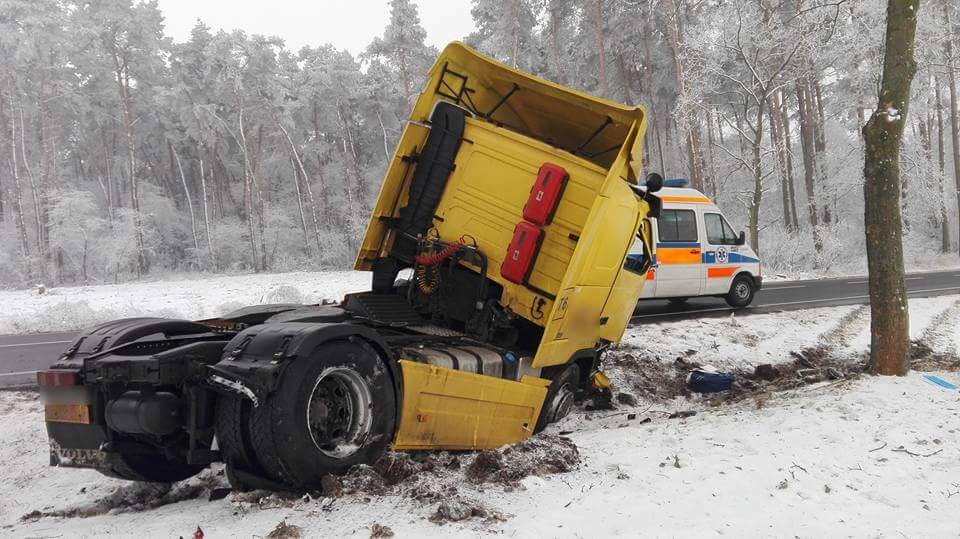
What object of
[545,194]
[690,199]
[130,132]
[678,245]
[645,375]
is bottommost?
[645,375]

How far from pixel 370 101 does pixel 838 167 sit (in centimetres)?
2735

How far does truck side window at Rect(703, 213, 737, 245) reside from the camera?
1244 centimetres

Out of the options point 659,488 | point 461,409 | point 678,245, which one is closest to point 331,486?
point 461,409

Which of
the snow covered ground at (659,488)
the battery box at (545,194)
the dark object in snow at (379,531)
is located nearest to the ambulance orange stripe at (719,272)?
the snow covered ground at (659,488)

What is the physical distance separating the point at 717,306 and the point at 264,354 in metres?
12.5

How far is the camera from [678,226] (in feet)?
39.3

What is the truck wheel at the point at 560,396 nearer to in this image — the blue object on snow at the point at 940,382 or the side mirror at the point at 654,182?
the side mirror at the point at 654,182

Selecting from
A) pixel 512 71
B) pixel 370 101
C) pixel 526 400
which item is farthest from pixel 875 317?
pixel 370 101

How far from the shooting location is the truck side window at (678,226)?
11852 millimetres

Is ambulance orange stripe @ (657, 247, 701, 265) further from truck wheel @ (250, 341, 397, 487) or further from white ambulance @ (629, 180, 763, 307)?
truck wheel @ (250, 341, 397, 487)

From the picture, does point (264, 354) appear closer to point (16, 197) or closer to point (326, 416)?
point (326, 416)

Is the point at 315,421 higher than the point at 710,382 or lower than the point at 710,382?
Answer: higher

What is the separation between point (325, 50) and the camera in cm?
3859

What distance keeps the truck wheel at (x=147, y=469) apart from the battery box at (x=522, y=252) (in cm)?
279
